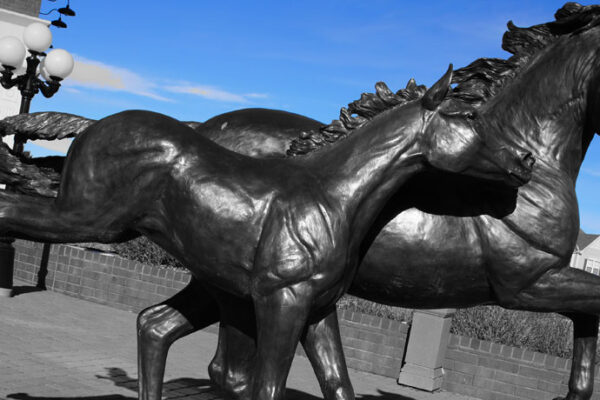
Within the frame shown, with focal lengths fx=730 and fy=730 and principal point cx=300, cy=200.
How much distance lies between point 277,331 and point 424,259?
111cm

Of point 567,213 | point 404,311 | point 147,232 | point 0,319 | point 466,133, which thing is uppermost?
point 466,133

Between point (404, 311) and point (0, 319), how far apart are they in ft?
18.5

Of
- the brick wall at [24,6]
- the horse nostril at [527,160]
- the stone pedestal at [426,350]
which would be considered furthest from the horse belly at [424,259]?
the brick wall at [24,6]

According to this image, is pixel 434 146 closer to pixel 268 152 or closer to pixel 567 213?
pixel 567 213

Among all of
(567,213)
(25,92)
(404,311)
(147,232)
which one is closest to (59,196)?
(147,232)

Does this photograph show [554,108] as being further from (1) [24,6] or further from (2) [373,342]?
(1) [24,6]

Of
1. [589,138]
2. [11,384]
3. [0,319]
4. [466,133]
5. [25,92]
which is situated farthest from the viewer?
[25,92]

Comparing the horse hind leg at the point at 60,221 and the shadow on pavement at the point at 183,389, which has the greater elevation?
the horse hind leg at the point at 60,221

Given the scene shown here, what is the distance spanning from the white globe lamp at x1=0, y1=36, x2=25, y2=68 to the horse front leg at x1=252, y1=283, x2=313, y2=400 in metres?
10.0

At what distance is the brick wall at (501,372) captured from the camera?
8.89 metres

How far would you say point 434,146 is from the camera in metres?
3.60

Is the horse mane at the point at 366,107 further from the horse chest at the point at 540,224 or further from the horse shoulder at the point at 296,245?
the horse chest at the point at 540,224

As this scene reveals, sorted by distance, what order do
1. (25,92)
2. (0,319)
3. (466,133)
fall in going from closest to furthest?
(466,133) → (0,319) → (25,92)

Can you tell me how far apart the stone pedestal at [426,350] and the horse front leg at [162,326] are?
5.36 meters
